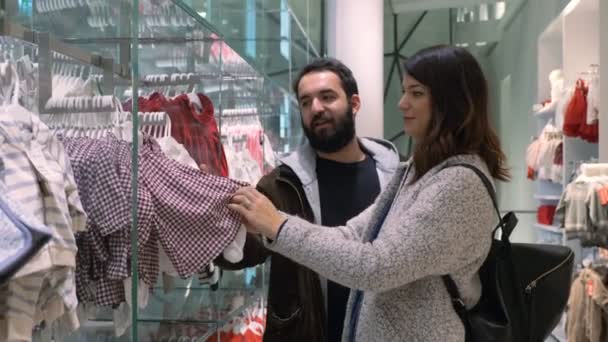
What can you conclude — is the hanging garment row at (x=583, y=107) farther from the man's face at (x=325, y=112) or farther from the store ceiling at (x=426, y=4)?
the man's face at (x=325, y=112)

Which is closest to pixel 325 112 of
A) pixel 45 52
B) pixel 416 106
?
pixel 416 106

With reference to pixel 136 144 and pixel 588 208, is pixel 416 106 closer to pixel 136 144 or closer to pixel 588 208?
pixel 136 144

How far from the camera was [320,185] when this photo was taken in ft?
6.48

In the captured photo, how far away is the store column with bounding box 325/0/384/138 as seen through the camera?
4.33 m

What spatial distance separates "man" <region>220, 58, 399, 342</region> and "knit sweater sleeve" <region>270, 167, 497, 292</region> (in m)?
0.38

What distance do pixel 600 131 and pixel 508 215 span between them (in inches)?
146

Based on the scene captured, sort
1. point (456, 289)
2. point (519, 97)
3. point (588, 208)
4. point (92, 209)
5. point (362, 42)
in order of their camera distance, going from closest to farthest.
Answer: point (92, 209)
point (456, 289)
point (588, 208)
point (362, 42)
point (519, 97)

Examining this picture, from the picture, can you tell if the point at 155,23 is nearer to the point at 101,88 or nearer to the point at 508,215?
the point at 101,88

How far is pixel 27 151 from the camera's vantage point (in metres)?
0.91

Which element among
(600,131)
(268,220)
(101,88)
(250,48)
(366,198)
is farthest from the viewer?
(600,131)

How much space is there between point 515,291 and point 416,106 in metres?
0.44

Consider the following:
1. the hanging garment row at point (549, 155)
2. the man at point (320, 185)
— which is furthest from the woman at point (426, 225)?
the hanging garment row at point (549, 155)

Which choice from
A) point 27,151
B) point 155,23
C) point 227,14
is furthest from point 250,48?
point 27,151

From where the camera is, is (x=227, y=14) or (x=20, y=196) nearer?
(x=20, y=196)
